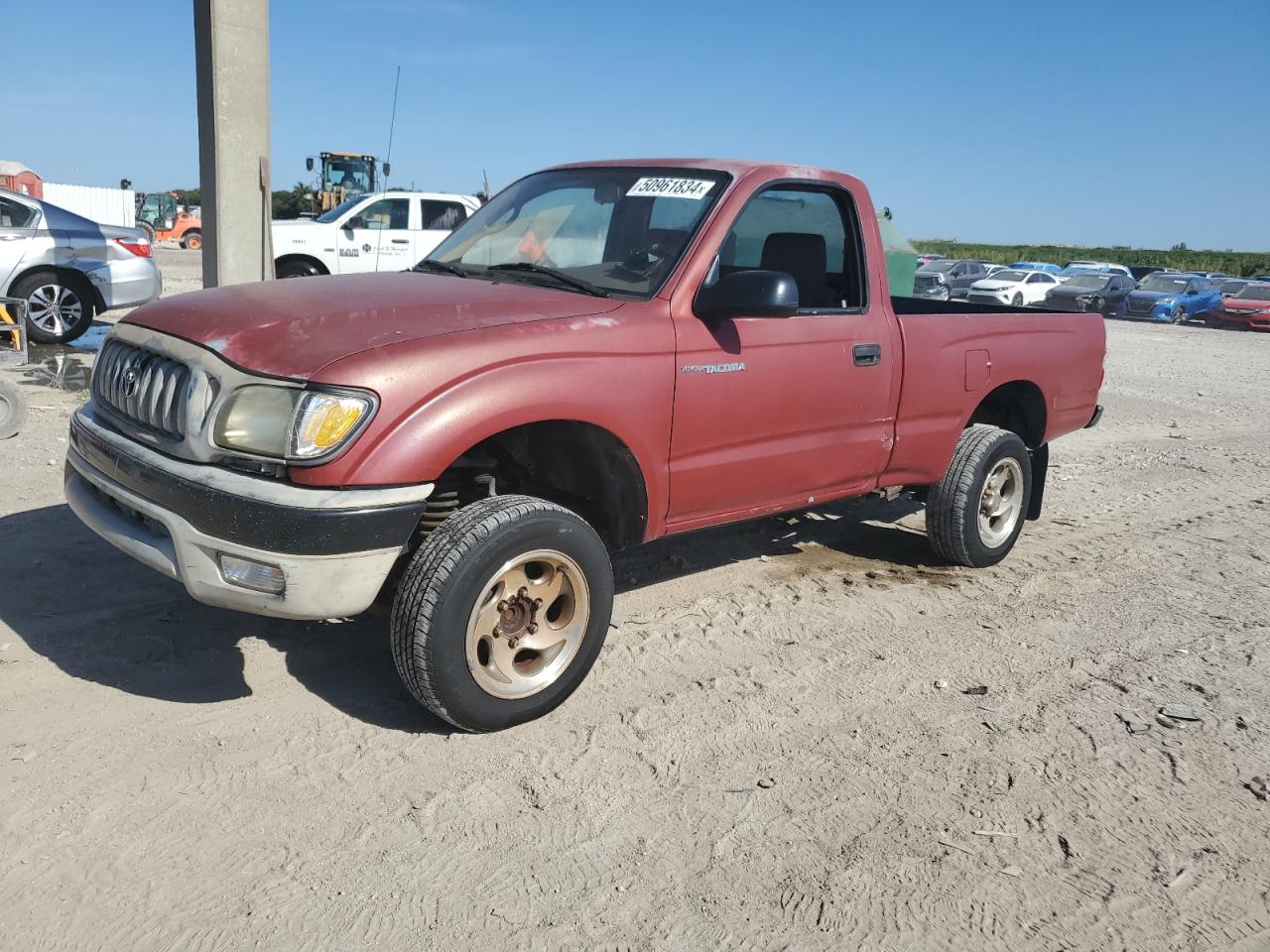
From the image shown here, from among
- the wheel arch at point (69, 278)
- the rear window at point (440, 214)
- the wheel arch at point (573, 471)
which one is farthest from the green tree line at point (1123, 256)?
the wheel arch at point (573, 471)

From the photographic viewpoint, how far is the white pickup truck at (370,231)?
14.9 metres

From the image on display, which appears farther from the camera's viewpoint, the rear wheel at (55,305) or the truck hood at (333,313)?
the rear wheel at (55,305)

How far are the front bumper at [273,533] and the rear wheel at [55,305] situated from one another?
9088 mm

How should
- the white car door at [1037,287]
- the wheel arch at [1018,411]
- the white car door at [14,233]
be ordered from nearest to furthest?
the wheel arch at [1018,411] → the white car door at [14,233] → the white car door at [1037,287]

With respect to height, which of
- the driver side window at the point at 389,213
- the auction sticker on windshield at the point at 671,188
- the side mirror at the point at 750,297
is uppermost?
the driver side window at the point at 389,213

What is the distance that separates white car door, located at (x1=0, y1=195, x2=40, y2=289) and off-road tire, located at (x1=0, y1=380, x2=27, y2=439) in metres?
4.92

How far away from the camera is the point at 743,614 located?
4.71 m

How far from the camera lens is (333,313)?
345 centimetres

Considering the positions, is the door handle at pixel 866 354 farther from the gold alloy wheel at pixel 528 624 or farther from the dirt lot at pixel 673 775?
the gold alloy wheel at pixel 528 624

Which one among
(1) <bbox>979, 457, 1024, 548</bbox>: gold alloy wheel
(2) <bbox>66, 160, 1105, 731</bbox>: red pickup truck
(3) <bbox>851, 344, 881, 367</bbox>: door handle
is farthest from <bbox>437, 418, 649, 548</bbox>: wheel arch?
(1) <bbox>979, 457, 1024, 548</bbox>: gold alloy wheel

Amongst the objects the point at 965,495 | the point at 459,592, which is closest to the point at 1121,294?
the point at 965,495

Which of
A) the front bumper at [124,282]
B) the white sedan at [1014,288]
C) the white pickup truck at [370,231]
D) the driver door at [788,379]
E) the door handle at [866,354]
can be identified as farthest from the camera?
the white sedan at [1014,288]

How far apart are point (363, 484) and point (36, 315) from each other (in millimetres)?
9759

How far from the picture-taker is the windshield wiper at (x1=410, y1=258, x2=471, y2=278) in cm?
441
